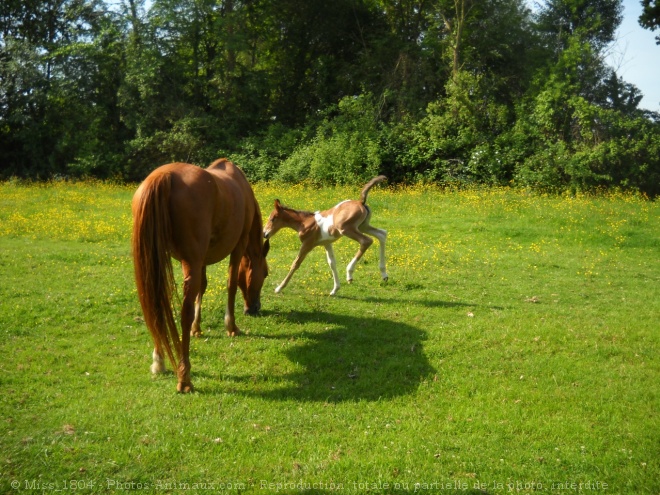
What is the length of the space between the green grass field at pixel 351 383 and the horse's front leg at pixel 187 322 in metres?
0.17

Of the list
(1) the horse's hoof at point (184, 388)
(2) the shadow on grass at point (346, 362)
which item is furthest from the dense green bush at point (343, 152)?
(1) the horse's hoof at point (184, 388)

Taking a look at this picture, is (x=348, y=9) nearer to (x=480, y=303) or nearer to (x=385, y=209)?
(x=385, y=209)

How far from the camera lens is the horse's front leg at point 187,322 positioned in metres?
6.13

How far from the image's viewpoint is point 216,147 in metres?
31.7

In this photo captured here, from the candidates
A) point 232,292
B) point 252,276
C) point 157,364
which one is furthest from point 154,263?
point 252,276

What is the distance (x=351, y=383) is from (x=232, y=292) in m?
2.26

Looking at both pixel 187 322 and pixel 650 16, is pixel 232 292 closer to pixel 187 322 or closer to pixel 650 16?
pixel 187 322

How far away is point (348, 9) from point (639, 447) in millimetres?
33592

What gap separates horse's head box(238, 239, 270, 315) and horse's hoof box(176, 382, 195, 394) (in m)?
2.64

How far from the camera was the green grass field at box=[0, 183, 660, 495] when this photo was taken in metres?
4.66

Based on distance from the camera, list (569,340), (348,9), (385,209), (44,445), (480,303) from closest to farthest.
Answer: (44,445) < (569,340) < (480,303) < (385,209) < (348,9)

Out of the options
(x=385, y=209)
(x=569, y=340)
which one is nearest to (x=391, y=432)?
(x=569, y=340)

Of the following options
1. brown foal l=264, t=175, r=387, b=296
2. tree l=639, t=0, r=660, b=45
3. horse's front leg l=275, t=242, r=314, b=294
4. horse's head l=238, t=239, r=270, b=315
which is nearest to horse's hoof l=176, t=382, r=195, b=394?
horse's head l=238, t=239, r=270, b=315

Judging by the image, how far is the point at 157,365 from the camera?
258 inches
